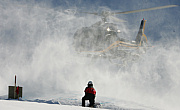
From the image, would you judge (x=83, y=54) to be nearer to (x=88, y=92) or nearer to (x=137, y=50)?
(x=137, y=50)

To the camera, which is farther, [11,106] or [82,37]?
[82,37]

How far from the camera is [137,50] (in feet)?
58.1

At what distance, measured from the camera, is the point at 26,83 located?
24.8 m

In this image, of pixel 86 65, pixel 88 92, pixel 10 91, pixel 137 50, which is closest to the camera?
pixel 88 92

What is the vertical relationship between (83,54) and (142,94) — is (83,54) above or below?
above

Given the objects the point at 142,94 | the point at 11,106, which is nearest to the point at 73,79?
the point at 142,94

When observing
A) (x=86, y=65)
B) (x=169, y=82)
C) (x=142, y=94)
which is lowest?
(x=142, y=94)

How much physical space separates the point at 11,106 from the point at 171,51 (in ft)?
85.9

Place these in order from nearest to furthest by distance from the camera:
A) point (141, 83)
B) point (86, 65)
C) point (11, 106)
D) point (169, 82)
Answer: point (11, 106) → point (86, 65) → point (169, 82) → point (141, 83)

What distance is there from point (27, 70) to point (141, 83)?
1655cm

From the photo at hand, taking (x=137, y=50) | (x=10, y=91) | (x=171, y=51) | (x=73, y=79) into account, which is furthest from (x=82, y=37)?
(x=171, y=51)

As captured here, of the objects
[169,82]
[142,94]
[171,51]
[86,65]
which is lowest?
[142,94]

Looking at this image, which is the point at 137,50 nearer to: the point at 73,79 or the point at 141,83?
the point at 73,79

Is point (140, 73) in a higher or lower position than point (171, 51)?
lower
